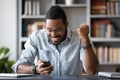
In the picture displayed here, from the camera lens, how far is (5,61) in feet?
13.9

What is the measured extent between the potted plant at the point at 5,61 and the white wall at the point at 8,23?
0.23 m

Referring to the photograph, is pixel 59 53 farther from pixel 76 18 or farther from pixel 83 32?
pixel 76 18

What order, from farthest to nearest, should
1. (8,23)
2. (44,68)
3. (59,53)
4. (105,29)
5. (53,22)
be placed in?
(8,23)
(105,29)
(59,53)
(53,22)
(44,68)

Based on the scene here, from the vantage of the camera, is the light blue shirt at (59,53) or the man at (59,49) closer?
the man at (59,49)

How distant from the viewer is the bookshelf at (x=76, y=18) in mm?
4402

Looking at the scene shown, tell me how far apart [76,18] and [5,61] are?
1.33 meters

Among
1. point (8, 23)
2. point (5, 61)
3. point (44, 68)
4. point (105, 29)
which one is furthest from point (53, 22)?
point (8, 23)

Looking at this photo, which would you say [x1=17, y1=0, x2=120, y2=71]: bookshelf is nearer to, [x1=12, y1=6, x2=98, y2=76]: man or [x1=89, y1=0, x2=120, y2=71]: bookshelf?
[x1=89, y1=0, x2=120, y2=71]: bookshelf

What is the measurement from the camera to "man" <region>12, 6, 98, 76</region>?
2.11 meters

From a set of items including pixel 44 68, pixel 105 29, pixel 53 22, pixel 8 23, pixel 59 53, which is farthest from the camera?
pixel 8 23

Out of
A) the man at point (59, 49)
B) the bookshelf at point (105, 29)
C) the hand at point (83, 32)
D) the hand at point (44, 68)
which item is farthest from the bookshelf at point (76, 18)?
the hand at point (44, 68)

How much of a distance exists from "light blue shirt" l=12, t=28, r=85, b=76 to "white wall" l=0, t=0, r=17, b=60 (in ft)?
7.61

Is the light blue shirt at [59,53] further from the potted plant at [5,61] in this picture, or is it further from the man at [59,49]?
the potted plant at [5,61]

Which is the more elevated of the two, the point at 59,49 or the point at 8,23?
the point at 8,23
